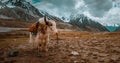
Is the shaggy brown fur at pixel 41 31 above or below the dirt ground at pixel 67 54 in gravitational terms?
above

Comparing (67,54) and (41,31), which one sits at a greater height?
(41,31)

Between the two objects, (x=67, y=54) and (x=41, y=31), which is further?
(x=67, y=54)

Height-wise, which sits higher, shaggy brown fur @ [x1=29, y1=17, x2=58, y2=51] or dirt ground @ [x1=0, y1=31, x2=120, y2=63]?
shaggy brown fur @ [x1=29, y1=17, x2=58, y2=51]

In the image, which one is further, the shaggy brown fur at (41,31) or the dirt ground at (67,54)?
the shaggy brown fur at (41,31)

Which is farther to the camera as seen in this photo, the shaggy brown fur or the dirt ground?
the shaggy brown fur

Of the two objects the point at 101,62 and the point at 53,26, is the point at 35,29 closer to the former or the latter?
the point at 53,26

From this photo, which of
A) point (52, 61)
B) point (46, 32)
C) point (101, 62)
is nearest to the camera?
point (101, 62)

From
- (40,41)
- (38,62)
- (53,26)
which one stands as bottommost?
(38,62)

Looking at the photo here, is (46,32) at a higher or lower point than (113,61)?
higher

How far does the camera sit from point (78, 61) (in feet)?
45.6

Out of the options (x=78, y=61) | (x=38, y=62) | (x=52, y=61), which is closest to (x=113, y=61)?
(x=78, y=61)

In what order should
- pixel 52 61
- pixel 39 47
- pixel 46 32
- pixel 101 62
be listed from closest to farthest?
pixel 101 62 → pixel 52 61 → pixel 46 32 → pixel 39 47

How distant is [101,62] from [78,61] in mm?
1550

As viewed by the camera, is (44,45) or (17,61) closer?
(17,61)
